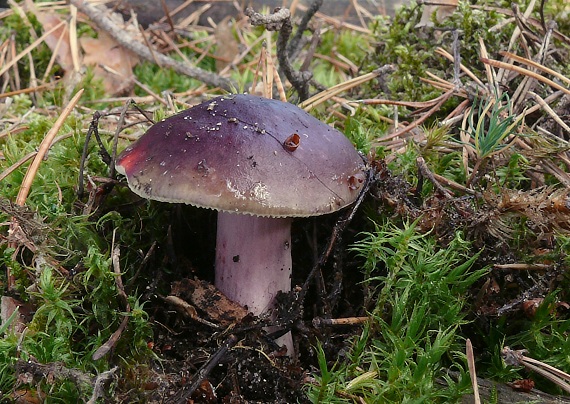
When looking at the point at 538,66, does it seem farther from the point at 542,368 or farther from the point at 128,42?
the point at 128,42

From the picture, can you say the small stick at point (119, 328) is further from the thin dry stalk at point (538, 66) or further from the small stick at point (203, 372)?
the thin dry stalk at point (538, 66)

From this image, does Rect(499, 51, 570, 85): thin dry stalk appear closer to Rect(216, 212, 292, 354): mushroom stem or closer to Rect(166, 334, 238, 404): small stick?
Rect(216, 212, 292, 354): mushroom stem

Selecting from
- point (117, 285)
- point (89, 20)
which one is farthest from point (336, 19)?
point (117, 285)

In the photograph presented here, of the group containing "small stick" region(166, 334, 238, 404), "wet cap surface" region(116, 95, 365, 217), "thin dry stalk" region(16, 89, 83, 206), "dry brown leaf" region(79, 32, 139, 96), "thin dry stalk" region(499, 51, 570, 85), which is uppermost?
"thin dry stalk" region(499, 51, 570, 85)

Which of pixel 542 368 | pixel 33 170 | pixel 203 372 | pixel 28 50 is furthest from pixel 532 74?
pixel 28 50

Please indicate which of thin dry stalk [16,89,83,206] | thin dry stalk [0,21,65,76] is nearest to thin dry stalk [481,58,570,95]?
thin dry stalk [16,89,83,206]

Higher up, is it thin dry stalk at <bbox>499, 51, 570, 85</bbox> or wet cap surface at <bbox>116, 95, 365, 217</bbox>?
thin dry stalk at <bbox>499, 51, 570, 85</bbox>

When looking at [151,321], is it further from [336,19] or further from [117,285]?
[336,19]
